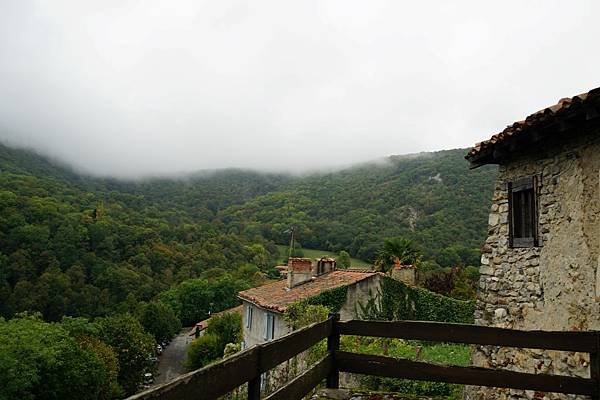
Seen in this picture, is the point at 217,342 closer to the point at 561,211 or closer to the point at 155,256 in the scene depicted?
the point at 155,256

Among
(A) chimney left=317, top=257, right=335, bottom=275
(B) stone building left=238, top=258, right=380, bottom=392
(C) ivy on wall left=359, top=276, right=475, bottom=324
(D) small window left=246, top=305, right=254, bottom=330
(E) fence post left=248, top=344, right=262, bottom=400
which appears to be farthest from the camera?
(D) small window left=246, top=305, right=254, bottom=330

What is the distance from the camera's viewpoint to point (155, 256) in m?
85.2

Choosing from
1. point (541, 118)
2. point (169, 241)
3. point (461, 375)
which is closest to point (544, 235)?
point (541, 118)

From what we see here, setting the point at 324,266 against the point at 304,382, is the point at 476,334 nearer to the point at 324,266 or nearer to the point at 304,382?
the point at 304,382

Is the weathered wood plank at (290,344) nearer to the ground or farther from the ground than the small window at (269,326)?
farther from the ground

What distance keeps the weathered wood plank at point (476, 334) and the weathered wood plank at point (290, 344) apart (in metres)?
0.43

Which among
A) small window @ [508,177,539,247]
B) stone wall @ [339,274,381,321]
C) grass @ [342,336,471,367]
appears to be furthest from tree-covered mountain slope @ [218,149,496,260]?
small window @ [508,177,539,247]

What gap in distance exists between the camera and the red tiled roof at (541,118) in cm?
521

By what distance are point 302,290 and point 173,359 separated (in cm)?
4489

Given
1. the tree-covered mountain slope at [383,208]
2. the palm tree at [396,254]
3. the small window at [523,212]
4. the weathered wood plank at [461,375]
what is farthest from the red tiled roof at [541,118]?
the tree-covered mountain slope at [383,208]

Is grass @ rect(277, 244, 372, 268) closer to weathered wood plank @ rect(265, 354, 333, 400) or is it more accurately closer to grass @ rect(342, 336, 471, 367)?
grass @ rect(342, 336, 471, 367)

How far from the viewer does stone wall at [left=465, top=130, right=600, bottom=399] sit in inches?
230

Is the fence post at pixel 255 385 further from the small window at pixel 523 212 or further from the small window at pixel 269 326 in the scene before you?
the small window at pixel 269 326

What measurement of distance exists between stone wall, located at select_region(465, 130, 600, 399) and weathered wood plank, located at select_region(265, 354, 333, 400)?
3098 mm
